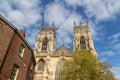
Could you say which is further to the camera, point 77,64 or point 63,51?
point 63,51

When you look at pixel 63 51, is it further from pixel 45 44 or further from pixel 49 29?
pixel 49 29

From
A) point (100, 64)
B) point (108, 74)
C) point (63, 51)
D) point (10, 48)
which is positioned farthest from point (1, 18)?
point (63, 51)

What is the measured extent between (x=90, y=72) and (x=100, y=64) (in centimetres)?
382

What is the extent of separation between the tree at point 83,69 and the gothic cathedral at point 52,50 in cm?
1395

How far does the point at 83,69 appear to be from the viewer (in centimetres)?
2141

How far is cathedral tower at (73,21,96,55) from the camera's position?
4379cm

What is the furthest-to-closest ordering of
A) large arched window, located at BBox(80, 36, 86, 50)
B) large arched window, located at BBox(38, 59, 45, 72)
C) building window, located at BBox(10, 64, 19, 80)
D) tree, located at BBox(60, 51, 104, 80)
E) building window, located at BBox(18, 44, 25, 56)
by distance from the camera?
large arched window, located at BBox(80, 36, 86, 50) < large arched window, located at BBox(38, 59, 45, 72) < tree, located at BBox(60, 51, 104, 80) < building window, located at BBox(18, 44, 25, 56) < building window, located at BBox(10, 64, 19, 80)

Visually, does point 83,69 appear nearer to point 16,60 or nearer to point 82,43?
point 16,60

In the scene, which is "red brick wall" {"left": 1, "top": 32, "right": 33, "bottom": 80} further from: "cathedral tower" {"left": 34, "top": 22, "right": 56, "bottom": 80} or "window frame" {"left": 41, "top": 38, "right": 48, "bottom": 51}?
"window frame" {"left": 41, "top": 38, "right": 48, "bottom": 51}

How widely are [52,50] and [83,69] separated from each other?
23.5 m

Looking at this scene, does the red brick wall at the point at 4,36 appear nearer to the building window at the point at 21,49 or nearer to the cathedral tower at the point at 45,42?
the building window at the point at 21,49

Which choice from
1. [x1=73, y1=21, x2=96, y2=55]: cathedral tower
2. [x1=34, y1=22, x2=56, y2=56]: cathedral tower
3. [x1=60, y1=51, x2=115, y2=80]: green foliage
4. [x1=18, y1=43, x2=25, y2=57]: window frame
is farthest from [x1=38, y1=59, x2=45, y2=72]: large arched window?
[x1=18, y1=43, x2=25, y2=57]: window frame

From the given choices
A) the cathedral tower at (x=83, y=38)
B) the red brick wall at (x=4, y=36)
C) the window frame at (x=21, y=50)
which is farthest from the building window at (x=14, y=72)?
the cathedral tower at (x=83, y=38)

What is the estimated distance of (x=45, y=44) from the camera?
46.8 metres
